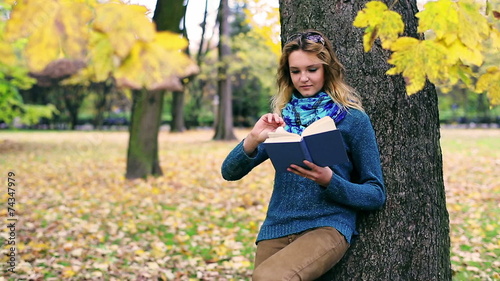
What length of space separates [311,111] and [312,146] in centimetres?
34

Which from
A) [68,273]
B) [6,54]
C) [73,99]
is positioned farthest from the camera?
[73,99]

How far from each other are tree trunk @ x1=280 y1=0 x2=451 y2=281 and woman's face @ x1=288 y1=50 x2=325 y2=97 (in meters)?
0.30

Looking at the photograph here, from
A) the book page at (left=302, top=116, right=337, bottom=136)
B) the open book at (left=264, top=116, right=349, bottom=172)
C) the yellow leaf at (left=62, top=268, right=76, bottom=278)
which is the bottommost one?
the yellow leaf at (left=62, top=268, right=76, bottom=278)

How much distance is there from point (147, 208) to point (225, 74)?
1390 cm

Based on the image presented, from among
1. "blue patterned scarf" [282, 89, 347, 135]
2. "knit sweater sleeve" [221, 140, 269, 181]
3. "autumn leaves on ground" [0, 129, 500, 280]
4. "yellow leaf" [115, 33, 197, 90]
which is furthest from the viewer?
"autumn leaves on ground" [0, 129, 500, 280]

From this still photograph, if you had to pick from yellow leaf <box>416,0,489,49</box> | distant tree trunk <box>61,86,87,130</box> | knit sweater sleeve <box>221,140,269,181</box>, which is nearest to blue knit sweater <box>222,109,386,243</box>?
knit sweater sleeve <box>221,140,269,181</box>

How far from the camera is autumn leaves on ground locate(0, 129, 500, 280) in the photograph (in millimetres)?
4207

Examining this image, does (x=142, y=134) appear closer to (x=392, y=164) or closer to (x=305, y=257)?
(x=392, y=164)

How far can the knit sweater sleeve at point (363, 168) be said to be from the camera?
2262mm

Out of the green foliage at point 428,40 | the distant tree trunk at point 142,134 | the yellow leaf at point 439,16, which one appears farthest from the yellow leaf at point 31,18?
the distant tree trunk at point 142,134

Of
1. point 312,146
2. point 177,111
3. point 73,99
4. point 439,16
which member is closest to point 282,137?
point 312,146

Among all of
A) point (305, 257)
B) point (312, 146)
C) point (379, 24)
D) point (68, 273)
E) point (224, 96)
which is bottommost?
point (68, 273)

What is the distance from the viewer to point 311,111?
2330mm

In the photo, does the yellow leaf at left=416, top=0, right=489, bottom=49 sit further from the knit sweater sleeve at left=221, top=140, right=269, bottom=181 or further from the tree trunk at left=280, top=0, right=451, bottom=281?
the knit sweater sleeve at left=221, top=140, right=269, bottom=181
